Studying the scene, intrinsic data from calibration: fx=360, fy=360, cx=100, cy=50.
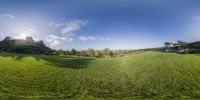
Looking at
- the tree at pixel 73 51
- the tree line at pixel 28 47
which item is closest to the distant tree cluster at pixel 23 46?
the tree line at pixel 28 47

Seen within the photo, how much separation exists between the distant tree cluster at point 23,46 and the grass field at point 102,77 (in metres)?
27.2

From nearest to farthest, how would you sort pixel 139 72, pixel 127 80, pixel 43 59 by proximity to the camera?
pixel 127 80 < pixel 139 72 < pixel 43 59

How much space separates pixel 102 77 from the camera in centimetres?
5809

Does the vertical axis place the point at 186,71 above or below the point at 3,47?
below

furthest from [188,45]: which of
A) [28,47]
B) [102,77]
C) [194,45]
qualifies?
[102,77]

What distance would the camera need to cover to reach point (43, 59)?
228 ft

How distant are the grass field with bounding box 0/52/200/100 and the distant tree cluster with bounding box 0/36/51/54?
27167 millimetres

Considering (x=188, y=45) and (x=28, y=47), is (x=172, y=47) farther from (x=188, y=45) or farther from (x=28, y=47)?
(x=28, y=47)

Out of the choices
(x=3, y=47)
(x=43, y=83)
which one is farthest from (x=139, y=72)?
(x=3, y=47)

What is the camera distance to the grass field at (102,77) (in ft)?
163

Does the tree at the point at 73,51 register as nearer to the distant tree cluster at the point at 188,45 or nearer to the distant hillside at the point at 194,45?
the distant tree cluster at the point at 188,45

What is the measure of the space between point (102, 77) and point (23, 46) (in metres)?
45.6

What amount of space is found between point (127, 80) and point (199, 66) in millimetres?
15037

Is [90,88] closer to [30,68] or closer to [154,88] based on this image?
[154,88]
